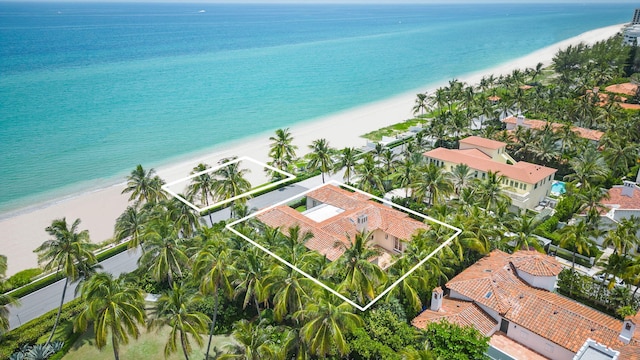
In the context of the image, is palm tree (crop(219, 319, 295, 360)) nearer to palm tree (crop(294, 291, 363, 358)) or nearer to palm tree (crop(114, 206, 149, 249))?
palm tree (crop(294, 291, 363, 358))

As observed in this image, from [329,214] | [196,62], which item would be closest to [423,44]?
[196,62]

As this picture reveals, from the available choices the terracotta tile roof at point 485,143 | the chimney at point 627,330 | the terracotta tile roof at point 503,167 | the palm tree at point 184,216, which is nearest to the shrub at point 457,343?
the chimney at point 627,330

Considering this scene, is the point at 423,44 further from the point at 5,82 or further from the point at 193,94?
the point at 5,82

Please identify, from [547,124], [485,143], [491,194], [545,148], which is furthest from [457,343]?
[547,124]

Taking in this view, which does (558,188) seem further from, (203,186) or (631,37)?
(631,37)

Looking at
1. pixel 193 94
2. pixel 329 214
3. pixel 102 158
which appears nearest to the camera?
pixel 329 214

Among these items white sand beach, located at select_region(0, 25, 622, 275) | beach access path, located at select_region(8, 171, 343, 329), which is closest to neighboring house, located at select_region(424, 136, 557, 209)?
beach access path, located at select_region(8, 171, 343, 329)

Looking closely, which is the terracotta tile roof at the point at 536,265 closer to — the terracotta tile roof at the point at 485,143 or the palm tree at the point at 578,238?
the palm tree at the point at 578,238
